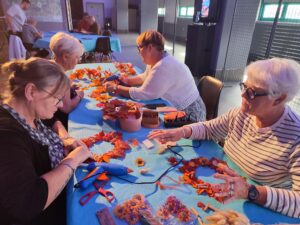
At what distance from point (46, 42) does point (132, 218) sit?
5742 millimetres

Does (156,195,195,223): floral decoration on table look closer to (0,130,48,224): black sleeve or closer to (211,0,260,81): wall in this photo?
(0,130,48,224): black sleeve

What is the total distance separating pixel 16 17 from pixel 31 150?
6157 mm

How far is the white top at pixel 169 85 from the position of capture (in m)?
2.15

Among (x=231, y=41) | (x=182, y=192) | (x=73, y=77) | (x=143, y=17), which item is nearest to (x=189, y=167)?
(x=182, y=192)

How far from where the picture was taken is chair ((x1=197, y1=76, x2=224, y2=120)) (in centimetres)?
237

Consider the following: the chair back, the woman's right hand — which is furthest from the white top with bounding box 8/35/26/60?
the woman's right hand

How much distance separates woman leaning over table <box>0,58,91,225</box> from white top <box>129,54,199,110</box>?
1083 millimetres

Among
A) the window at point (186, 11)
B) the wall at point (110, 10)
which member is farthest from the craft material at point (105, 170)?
the wall at point (110, 10)

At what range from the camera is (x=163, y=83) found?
85.5 inches

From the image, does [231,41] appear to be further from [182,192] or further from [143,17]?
[143,17]

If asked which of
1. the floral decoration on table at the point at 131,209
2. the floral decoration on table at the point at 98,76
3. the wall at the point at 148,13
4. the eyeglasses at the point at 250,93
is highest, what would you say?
the wall at the point at 148,13

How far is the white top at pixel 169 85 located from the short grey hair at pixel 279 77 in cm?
110

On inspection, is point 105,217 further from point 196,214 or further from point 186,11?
point 186,11

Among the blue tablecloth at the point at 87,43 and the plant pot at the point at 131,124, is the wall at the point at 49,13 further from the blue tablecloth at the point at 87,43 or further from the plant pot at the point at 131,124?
the plant pot at the point at 131,124
